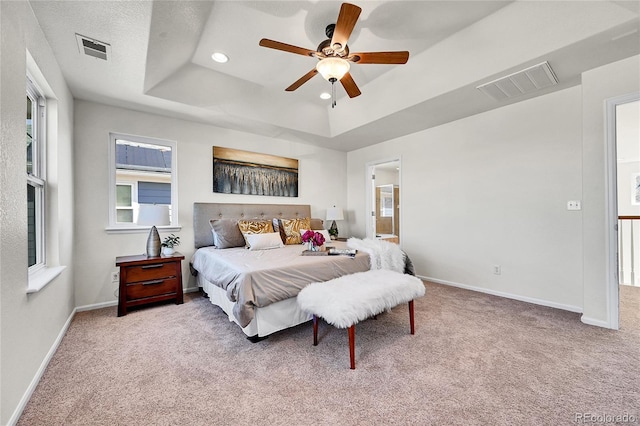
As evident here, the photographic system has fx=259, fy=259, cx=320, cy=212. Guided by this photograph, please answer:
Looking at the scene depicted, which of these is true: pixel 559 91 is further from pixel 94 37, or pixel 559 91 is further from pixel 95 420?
pixel 95 420

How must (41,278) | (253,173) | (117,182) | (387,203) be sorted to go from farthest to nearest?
(387,203)
(253,173)
(117,182)
(41,278)

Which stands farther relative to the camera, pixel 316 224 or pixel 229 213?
pixel 316 224

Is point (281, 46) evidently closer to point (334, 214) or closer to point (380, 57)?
point (380, 57)

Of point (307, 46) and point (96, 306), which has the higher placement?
point (307, 46)

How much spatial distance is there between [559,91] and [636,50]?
729mm

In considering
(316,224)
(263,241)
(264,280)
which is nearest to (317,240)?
(263,241)

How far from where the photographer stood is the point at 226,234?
360 cm

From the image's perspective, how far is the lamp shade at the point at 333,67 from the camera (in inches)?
85.8

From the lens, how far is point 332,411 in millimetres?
1474

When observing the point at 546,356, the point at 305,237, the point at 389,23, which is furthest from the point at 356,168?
the point at 546,356

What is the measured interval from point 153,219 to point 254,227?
126 centimetres

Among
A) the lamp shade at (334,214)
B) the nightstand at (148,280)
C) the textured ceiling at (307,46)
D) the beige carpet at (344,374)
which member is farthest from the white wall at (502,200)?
the nightstand at (148,280)

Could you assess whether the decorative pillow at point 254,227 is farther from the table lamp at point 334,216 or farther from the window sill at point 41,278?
the window sill at point 41,278

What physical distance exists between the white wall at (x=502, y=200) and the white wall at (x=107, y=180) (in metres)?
2.45
